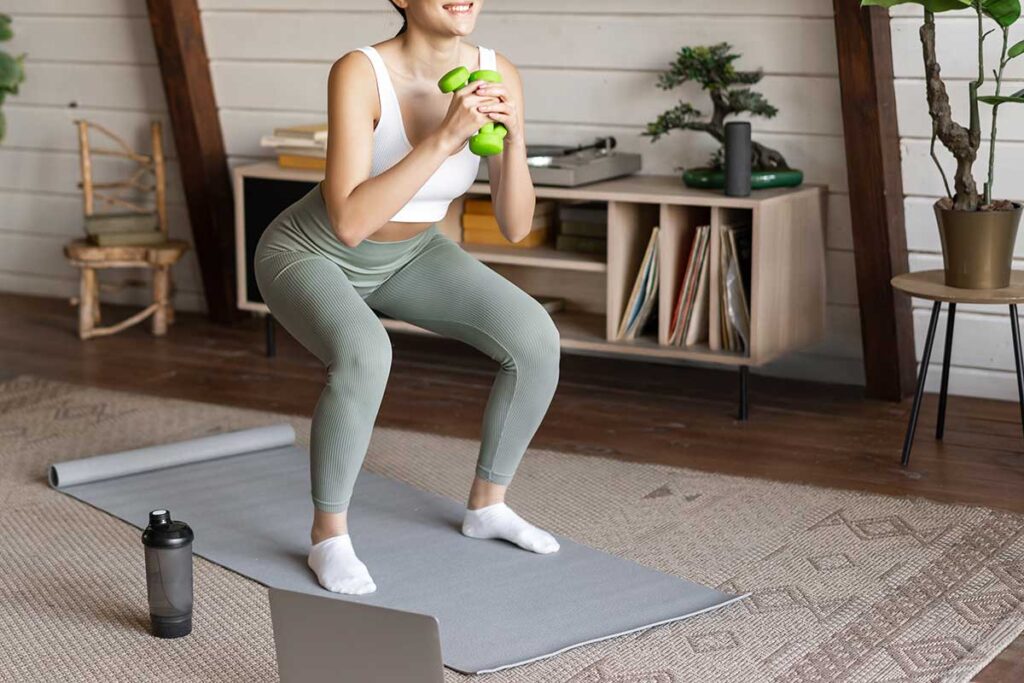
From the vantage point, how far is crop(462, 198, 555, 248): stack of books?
12.4ft

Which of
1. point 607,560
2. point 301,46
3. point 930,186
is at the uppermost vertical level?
point 301,46

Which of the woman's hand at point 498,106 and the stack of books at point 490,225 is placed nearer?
the woman's hand at point 498,106

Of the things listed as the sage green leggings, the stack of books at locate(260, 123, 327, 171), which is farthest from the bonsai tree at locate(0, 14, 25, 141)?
the sage green leggings

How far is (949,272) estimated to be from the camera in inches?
118

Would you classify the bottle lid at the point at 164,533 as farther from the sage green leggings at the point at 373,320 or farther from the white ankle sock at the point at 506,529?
the white ankle sock at the point at 506,529

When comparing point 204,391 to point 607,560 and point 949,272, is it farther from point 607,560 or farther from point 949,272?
point 949,272

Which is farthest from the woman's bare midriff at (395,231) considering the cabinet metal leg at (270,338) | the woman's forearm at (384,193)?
the cabinet metal leg at (270,338)

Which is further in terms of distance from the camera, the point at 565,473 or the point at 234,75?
the point at 234,75

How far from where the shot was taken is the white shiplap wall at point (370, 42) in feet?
11.6

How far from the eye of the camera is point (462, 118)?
217cm

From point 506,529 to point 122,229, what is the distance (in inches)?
94.5

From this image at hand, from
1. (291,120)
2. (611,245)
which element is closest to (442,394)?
(611,245)

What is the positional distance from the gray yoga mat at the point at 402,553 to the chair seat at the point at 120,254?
56.0 inches

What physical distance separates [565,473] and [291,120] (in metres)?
1.86
